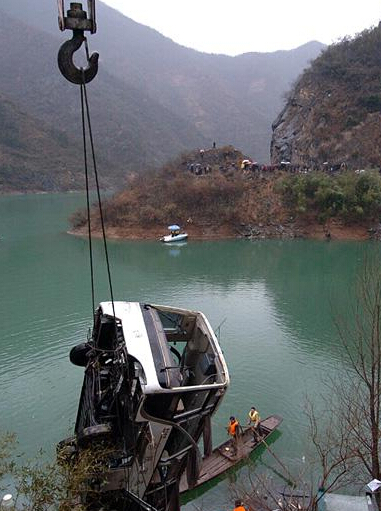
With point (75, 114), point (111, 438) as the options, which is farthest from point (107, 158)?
point (111, 438)

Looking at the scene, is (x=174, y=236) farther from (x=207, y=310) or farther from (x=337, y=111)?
(x=337, y=111)

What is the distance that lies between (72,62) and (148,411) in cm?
378

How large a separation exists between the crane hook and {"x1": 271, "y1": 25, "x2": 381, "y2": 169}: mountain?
4345 centimetres

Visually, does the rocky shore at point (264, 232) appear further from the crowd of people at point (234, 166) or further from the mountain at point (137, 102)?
the mountain at point (137, 102)

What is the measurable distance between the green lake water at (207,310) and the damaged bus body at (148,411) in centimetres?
360

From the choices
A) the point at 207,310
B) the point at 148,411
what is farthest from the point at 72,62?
the point at 207,310

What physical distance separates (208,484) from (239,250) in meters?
26.7

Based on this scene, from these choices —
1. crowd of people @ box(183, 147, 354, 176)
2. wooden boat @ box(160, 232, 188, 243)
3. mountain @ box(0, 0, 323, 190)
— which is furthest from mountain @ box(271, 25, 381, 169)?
mountain @ box(0, 0, 323, 190)

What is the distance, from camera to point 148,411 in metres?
5.21

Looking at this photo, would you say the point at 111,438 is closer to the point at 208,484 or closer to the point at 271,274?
the point at 208,484

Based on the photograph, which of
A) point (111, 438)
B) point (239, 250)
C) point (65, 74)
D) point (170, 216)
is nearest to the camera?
point (65, 74)

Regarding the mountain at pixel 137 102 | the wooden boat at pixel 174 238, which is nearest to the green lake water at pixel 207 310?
the wooden boat at pixel 174 238

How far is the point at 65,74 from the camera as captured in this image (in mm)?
4582

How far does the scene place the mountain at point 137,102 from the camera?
11773 cm
